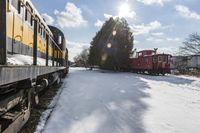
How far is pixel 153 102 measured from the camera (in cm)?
1031

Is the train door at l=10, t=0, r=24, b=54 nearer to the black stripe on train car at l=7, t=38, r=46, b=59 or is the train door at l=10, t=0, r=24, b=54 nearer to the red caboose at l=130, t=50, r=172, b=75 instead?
the black stripe on train car at l=7, t=38, r=46, b=59

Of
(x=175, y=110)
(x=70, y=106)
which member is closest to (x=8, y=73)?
(x=70, y=106)

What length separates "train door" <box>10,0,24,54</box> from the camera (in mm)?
5793

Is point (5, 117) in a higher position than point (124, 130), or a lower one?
higher

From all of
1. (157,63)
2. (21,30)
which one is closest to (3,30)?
(21,30)

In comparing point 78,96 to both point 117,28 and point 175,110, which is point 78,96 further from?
point 117,28

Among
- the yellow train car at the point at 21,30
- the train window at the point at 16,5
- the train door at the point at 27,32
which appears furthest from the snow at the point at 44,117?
the train window at the point at 16,5

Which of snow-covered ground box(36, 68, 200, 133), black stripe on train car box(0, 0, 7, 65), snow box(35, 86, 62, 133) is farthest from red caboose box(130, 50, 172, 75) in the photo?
black stripe on train car box(0, 0, 7, 65)

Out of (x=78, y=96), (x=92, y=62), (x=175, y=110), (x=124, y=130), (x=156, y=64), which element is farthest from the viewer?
(x=92, y=62)

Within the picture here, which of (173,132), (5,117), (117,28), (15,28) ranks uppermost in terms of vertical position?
(117,28)

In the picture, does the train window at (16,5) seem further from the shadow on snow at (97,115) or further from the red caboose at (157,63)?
the red caboose at (157,63)

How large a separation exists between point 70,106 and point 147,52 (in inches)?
1152

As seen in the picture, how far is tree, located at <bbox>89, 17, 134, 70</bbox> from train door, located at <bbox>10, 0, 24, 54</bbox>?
28980mm

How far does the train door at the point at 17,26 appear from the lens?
5.79 metres
